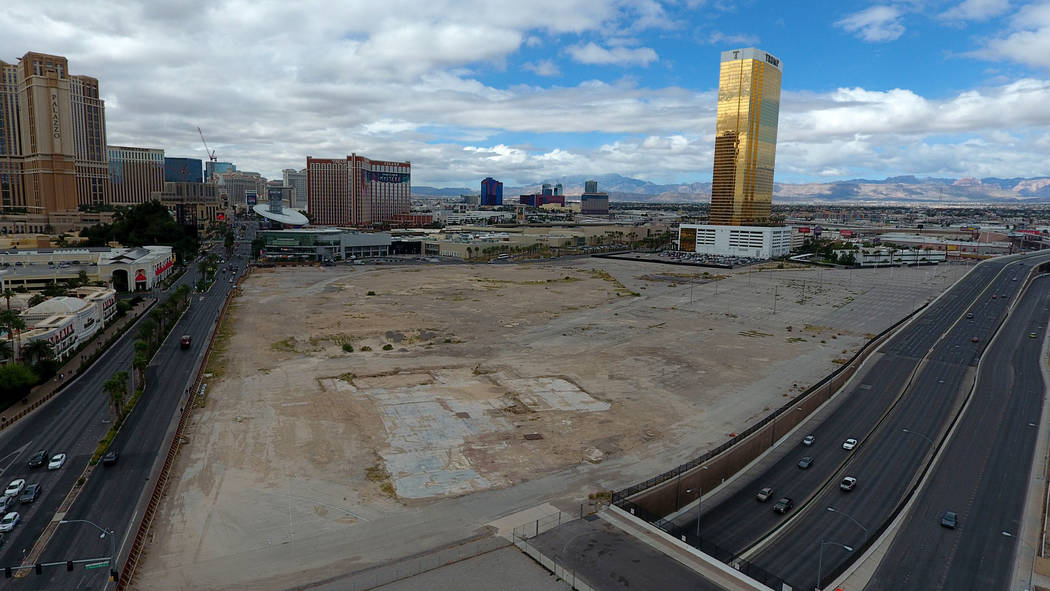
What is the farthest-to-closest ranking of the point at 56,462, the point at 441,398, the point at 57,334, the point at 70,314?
the point at 70,314, the point at 57,334, the point at 441,398, the point at 56,462

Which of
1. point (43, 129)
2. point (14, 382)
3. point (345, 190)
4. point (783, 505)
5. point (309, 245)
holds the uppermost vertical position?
point (43, 129)

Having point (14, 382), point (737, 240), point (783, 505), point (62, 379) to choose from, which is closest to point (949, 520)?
point (783, 505)

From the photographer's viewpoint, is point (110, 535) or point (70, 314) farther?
point (70, 314)

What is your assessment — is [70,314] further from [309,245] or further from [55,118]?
Answer: [55,118]

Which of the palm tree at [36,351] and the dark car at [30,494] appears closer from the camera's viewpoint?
the dark car at [30,494]

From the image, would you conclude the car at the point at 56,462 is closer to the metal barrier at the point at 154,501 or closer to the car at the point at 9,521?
the metal barrier at the point at 154,501

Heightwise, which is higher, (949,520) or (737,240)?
(737,240)

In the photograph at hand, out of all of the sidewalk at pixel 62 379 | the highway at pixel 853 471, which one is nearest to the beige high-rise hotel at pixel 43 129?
the sidewalk at pixel 62 379
